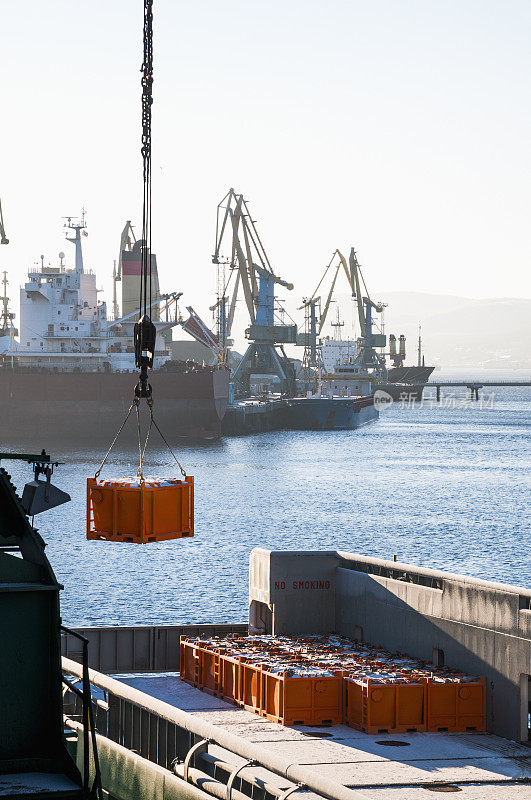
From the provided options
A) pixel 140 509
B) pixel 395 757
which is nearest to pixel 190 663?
pixel 395 757

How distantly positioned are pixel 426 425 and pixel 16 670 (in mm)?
151369

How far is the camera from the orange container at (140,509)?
1609cm

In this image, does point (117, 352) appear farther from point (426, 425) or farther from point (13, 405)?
point (426, 425)

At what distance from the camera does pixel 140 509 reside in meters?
16.0

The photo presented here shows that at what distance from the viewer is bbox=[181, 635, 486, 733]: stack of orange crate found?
17328mm

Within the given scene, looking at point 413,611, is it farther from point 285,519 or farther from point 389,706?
point 285,519

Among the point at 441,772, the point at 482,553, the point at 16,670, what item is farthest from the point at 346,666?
the point at 482,553

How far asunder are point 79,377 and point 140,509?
9461 cm

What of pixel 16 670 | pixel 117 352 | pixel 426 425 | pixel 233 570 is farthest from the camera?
pixel 426 425

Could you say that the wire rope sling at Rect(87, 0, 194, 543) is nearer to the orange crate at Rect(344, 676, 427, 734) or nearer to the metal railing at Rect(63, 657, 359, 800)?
the metal railing at Rect(63, 657, 359, 800)

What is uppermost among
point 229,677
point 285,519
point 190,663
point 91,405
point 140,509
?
point 140,509

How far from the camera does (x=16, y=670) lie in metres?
7.80

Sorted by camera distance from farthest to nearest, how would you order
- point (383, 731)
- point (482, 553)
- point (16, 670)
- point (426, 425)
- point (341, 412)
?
point (426, 425) → point (341, 412) → point (482, 553) → point (383, 731) → point (16, 670)

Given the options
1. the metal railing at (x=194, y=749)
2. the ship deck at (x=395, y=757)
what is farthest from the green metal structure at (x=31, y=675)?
the ship deck at (x=395, y=757)
